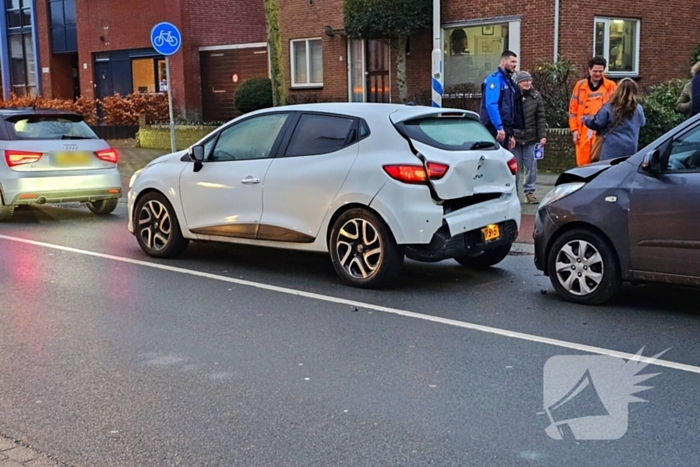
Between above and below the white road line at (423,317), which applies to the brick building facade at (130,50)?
above

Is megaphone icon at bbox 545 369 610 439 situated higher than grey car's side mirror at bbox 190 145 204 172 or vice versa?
grey car's side mirror at bbox 190 145 204 172

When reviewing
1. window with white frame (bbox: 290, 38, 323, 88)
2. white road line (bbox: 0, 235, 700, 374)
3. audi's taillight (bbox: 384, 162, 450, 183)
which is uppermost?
window with white frame (bbox: 290, 38, 323, 88)

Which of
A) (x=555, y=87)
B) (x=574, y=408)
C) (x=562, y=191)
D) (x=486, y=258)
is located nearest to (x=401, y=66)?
(x=555, y=87)

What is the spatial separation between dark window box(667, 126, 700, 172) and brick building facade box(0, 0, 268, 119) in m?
22.0

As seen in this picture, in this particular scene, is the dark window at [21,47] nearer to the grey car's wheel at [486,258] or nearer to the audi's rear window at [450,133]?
the grey car's wheel at [486,258]

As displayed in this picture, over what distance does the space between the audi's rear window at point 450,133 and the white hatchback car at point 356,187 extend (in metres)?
0.01

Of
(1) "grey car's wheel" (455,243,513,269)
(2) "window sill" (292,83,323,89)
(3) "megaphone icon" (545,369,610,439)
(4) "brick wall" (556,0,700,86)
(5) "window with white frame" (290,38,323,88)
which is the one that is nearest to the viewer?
(3) "megaphone icon" (545,369,610,439)

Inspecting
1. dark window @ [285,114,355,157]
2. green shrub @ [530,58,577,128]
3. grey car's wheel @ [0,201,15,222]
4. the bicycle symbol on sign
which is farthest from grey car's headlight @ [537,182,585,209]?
green shrub @ [530,58,577,128]

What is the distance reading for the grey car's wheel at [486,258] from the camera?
8.44 metres

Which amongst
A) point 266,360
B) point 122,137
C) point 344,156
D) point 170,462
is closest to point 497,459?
point 170,462

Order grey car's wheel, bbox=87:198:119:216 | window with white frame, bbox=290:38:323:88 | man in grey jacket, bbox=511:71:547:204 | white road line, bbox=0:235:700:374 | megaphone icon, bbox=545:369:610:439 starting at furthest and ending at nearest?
window with white frame, bbox=290:38:323:88, grey car's wheel, bbox=87:198:119:216, man in grey jacket, bbox=511:71:547:204, white road line, bbox=0:235:700:374, megaphone icon, bbox=545:369:610:439

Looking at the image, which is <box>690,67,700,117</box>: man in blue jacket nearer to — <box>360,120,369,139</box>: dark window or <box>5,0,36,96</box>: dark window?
<box>360,120,369,139</box>: dark window

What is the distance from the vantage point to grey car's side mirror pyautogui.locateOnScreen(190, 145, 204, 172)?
8.73m

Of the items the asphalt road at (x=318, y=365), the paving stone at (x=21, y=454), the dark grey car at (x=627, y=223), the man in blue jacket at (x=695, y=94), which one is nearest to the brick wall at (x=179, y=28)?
the asphalt road at (x=318, y=365)
